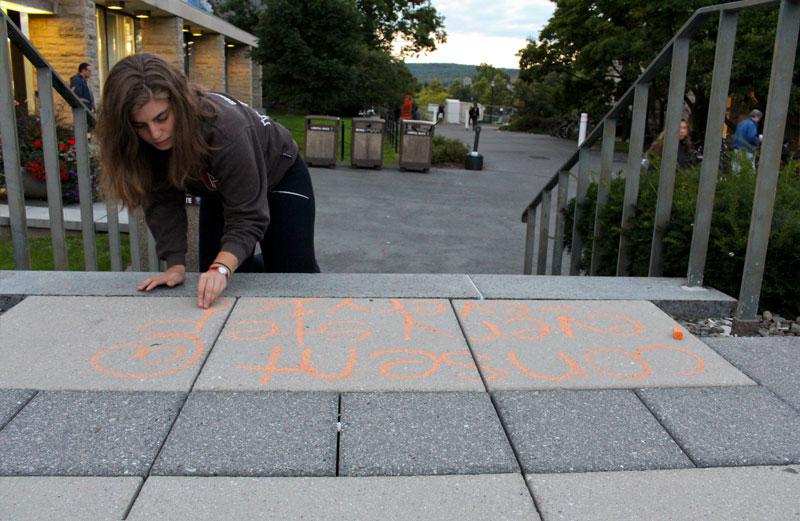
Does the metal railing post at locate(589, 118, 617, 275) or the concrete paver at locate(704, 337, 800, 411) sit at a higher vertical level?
the metal railing post at locate(589, 118, 617, 275)

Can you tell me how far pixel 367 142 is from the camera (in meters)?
16.2

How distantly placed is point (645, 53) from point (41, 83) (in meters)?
20.8

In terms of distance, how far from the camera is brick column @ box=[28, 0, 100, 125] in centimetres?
1480

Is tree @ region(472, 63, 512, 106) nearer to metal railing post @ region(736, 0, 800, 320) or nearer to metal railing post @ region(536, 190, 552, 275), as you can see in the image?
metal railing post @ region(536, 190, 552, 275)

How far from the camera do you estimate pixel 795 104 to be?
57.9 ft

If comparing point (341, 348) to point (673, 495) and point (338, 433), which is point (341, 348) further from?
point (673, 495)

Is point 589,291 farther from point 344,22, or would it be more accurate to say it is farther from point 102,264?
point 344,22

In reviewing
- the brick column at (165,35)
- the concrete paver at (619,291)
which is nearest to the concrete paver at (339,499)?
the concrete paver at (619,291)

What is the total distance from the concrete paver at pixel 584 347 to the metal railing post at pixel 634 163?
34.4 inches

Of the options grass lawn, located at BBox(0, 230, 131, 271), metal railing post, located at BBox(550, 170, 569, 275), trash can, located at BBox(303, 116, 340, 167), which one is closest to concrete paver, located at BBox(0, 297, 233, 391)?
metal railing post, located at BBox(550, 170, 569, 275)

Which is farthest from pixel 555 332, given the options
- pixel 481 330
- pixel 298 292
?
pixel 298 292

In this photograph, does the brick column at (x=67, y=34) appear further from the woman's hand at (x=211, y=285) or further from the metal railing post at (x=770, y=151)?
the metal railing post at (x=770, y=151)

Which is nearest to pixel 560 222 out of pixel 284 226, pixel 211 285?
pixel 284 226

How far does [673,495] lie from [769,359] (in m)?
1.27
